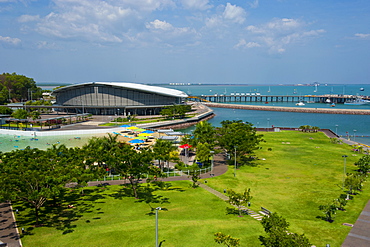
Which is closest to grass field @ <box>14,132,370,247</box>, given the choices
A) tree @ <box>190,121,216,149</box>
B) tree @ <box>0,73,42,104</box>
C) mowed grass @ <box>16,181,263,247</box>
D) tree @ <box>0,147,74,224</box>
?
mowed grass @ <box>16,181,263,247</box>

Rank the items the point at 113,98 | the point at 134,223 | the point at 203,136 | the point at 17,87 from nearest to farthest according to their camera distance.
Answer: the point at 134,223, the point at 203,136, the point at 113,98, the point at 17,87

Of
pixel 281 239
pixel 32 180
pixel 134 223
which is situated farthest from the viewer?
pixel 134 223

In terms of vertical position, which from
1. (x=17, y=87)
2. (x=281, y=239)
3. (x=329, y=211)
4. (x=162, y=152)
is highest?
(x=17, y=87)

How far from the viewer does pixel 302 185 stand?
40438 millimetres

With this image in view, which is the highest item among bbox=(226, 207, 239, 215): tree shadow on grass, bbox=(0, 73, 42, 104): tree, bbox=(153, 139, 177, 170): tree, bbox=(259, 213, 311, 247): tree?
bbox=(0, 73, 42, 104): tree

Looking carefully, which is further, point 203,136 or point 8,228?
point 203,136

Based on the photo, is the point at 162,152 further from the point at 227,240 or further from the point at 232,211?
the point at 227,240

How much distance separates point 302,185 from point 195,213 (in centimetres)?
1806

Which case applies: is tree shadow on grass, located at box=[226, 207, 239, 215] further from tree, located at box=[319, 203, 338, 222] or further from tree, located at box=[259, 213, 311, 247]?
tree, located at box=[319, 203, 338, 222]

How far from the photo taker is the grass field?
24.8m

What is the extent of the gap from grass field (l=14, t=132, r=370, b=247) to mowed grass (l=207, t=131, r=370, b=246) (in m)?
0.09

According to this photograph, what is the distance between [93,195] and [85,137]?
4769 centimetres

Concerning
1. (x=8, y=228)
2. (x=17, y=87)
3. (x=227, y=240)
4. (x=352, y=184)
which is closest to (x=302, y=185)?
(x=352, y=184)

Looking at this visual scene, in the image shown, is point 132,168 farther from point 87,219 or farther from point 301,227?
point 301,227
